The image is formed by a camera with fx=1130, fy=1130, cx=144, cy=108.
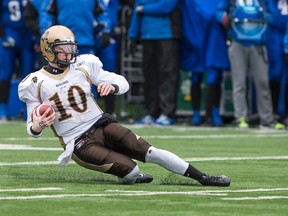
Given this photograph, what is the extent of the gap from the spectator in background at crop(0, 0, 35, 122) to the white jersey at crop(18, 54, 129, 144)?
9190mm

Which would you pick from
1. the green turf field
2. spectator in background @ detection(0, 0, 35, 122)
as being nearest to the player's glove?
the green turf field

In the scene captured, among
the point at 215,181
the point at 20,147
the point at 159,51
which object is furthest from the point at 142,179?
the point at 159,51

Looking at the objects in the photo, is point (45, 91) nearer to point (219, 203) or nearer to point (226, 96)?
point (219, 203)

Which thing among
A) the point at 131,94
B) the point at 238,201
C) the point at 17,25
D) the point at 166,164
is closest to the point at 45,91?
the point at 166,164

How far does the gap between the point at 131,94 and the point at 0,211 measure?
544 inches

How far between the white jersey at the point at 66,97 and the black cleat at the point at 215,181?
38.7 inches

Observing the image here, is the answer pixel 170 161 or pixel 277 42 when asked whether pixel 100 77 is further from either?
pixel 277 42

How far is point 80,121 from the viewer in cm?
894

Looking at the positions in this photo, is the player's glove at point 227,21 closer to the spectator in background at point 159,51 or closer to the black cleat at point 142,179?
the spectator in background at point 159,51

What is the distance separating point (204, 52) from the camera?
17.7m

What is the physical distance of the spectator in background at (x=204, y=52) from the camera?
17297 millimetres

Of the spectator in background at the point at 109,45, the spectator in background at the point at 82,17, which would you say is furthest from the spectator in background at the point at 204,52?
the spectator in background at the point at 82,17

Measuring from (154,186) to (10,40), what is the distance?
10014mm

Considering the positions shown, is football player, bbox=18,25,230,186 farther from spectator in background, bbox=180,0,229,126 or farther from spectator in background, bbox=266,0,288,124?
spectator in background, bbox=266,0,288,124
